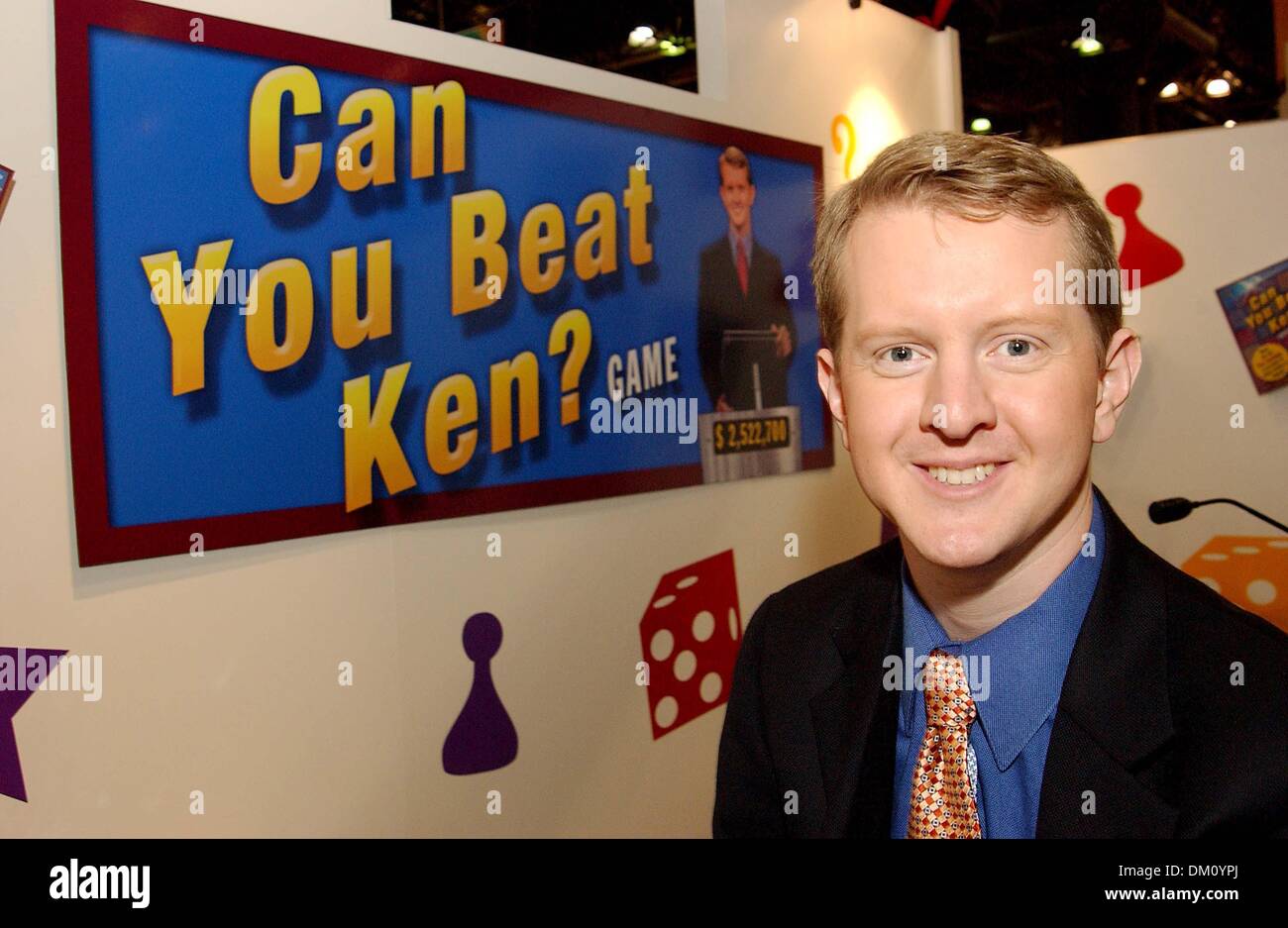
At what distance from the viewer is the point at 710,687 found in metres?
3.67

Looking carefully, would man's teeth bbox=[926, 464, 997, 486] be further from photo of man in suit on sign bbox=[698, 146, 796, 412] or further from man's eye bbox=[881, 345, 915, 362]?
photo of man in suit on sign bbox=[698, 146, 796, 412]

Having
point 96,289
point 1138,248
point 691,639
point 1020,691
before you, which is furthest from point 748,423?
point 1020,691

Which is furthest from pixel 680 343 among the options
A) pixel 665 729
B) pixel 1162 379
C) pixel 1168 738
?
pixel 1168 738

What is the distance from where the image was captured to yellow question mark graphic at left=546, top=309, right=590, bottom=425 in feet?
10.2

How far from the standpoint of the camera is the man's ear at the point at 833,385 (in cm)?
149

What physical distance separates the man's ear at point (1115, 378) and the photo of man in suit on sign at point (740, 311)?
86.7 inches

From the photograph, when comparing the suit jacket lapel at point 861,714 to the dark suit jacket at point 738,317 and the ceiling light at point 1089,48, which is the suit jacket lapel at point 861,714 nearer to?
the dark suit jacket at point 738,317

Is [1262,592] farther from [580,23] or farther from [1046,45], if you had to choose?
[580,23]

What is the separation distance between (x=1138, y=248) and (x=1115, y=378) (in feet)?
10.2

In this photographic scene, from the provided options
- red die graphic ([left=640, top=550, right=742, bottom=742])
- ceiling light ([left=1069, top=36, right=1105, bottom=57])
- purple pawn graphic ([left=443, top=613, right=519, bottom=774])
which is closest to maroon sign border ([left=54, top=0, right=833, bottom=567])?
purple pawn graphic ([left=443, top=613, right=519, bottom=774])

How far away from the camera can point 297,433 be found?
2539 mm

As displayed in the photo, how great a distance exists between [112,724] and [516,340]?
4.37ft

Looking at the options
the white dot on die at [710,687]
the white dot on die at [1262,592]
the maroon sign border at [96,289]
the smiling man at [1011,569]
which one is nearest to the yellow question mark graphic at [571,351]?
the maroon sign border at [96,289]

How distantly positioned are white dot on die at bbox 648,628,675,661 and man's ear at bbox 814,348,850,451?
1.94 meters
